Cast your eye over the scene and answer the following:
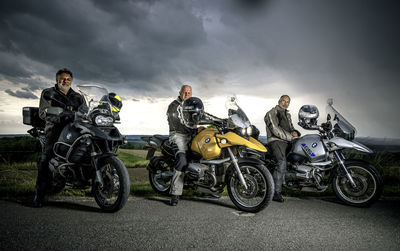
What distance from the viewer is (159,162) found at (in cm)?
492

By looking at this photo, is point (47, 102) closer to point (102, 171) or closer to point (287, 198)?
point (102, 171)

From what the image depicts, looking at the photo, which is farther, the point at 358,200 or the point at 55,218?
the point at 358,200

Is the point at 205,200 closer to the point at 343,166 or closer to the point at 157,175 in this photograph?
the point at 157,175

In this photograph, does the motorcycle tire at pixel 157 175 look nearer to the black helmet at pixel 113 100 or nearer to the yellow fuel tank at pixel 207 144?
the yellow fuel tank at pixel 207 144

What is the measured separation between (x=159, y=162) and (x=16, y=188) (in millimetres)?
2422

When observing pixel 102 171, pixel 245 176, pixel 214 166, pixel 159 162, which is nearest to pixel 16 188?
pixel 102 171

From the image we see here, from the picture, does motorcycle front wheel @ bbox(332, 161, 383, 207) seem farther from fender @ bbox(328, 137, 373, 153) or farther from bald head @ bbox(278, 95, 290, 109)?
bald head @ bbox(278, 95, 290, 109)

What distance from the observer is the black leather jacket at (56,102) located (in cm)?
355

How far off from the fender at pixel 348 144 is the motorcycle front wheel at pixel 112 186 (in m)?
3.70

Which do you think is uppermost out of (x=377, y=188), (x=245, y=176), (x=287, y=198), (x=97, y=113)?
(x=97, y=113)

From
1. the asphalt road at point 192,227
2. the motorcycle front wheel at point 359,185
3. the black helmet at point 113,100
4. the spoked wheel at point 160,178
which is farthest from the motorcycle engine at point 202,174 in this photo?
the motorcycle front wheel at point 359,185

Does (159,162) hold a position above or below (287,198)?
above

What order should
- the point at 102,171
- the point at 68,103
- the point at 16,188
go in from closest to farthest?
1. the point at 102,171
2. the point at 68,103
3. the point at 16,188

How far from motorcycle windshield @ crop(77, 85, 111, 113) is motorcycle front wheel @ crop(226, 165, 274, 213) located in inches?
85.7
